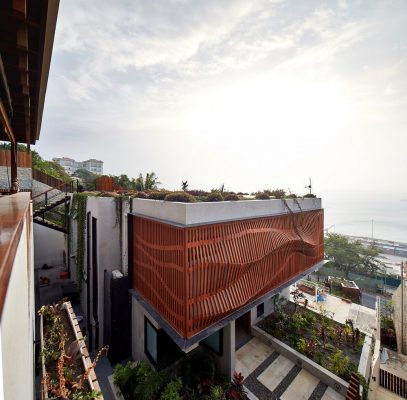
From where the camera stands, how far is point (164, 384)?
25.5 feet

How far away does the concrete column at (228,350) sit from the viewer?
8387 mm

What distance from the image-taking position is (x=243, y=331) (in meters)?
12.0

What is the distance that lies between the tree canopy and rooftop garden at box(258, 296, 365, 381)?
2791 cm

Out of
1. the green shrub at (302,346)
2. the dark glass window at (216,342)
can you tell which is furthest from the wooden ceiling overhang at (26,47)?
the green shrub at (302,346)

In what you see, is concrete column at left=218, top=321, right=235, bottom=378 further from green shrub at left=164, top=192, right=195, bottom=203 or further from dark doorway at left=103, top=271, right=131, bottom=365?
green shrub at left=164, top=192, right=195, bottom=203

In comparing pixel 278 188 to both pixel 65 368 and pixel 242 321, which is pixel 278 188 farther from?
pixel 65 368

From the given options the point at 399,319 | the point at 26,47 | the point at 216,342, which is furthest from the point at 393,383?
the point at 26,47

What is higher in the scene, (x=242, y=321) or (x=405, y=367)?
(x=242, y=321)

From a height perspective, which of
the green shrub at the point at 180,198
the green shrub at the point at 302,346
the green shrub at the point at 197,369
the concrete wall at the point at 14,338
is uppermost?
the green shrub at the point at 180,198

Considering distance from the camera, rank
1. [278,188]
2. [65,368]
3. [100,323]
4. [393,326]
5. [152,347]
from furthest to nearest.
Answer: [393,326]
[278,188]
[100,323]
[152,347]
[65,368]

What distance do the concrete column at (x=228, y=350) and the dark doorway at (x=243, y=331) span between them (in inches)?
89.2

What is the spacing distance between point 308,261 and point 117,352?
11310 mm

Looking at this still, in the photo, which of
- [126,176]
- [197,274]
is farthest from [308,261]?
[126,176]

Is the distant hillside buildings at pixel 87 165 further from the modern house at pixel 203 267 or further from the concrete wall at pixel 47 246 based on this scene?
the modern house at pixel 203 267
